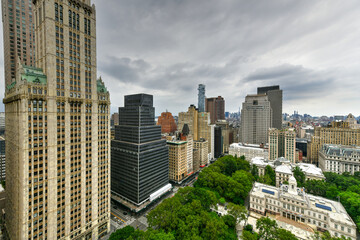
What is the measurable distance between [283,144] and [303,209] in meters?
81.7

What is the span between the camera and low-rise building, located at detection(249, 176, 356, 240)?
192 ft

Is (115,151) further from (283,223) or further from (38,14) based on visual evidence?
(283,223)

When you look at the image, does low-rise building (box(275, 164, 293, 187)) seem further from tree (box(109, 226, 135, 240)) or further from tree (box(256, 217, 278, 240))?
tree (box(109, 226, 135, 240))

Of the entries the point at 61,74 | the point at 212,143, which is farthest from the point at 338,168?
the point at 61,74

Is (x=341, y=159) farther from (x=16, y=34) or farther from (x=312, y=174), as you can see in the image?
(x=16, y=34)

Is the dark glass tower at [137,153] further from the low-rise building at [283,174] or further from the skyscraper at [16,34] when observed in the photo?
the low-rise building at [283,174]

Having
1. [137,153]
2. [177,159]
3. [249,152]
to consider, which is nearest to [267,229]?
[137,153]

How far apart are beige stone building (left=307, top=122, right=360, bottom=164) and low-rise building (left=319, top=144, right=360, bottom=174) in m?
26.6

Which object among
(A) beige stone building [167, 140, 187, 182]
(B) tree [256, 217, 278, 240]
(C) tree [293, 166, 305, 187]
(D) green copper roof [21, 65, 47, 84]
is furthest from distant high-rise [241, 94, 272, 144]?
(D) green copper roof [21, 65, 47, 84]

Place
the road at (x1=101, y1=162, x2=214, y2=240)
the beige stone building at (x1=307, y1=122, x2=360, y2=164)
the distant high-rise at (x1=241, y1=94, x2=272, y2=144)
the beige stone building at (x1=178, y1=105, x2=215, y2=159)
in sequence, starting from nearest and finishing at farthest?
the road at (x1=101, y1=162, x2=214, y2=240) → the beige stone building at (x1=307, y1=122, x2=360, y2=164) → the beige stone building at (x1=178, y1=105, x2=215, y2=159) → the distant high-rise at (x1=241, y1=94, x2=272, y2=144)

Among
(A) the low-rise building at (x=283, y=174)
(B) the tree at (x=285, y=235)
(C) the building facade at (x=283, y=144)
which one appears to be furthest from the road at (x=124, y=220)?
(C) the building facade at (x=283, y=144)

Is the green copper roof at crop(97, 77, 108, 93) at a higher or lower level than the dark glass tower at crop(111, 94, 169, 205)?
higher

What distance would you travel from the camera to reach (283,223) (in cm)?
6838

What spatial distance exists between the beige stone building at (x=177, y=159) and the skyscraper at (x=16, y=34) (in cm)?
11058
